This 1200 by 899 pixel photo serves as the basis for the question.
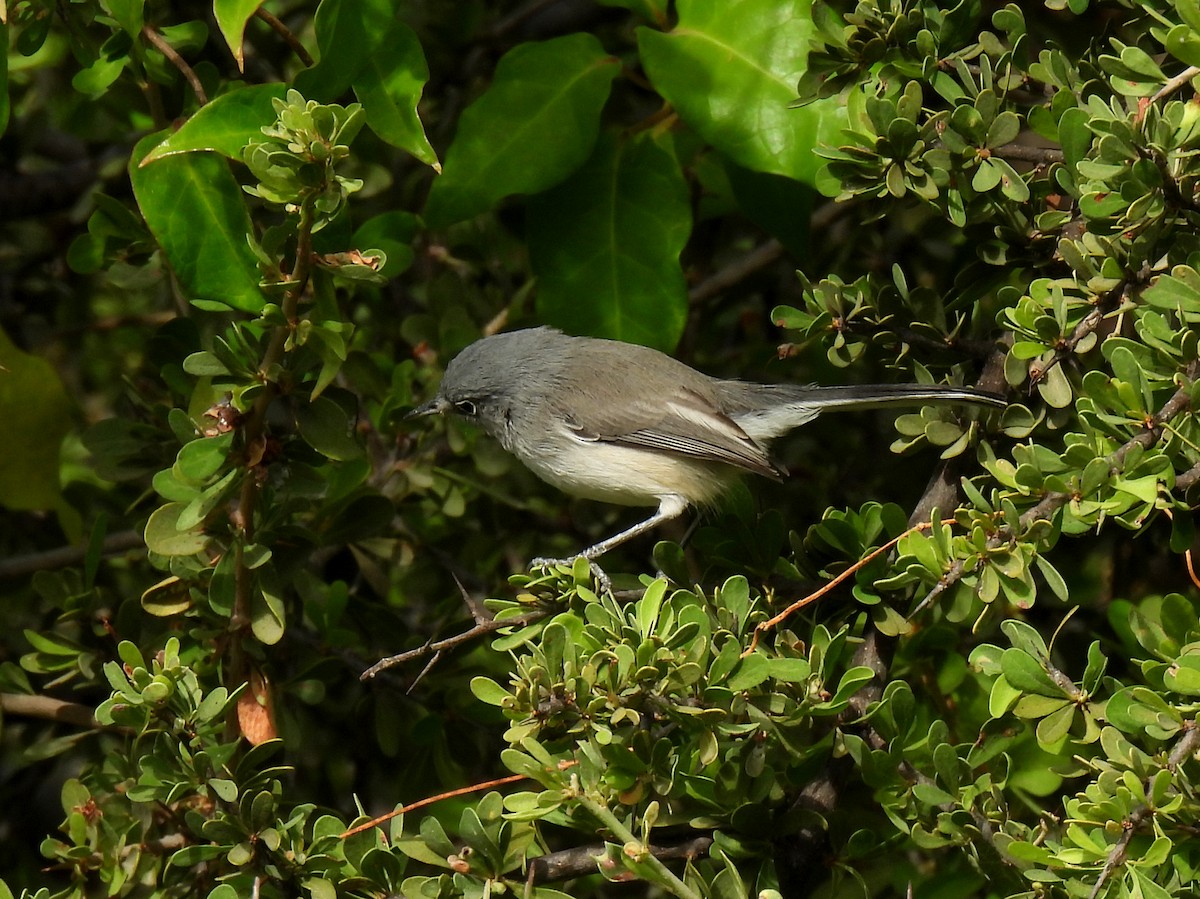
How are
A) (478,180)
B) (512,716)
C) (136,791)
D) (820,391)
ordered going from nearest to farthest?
(512,716) → (136,791) → (478,180) → (820,391)

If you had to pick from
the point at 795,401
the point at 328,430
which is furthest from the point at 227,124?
the point at 795,401

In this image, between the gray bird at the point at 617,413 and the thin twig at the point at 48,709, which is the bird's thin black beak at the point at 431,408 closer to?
the gray bird at the point at 617,413

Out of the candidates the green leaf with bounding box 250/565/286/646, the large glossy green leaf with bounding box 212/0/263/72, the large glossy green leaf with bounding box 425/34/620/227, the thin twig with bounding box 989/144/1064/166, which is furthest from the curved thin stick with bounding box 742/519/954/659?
the large glossy green leaf with bounding box 212/0/263/72

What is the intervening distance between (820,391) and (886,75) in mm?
1086

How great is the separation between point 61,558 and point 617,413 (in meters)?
1.59

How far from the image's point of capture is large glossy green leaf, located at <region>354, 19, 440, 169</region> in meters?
2.48

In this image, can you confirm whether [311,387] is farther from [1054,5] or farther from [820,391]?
[1054,5]

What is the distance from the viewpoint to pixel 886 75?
97.0 inches

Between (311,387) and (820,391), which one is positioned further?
(820,391)

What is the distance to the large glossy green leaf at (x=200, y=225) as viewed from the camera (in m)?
2.47

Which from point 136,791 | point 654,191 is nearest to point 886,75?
point 654,191

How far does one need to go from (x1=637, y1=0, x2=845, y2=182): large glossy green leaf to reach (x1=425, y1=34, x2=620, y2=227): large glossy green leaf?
0.21 m

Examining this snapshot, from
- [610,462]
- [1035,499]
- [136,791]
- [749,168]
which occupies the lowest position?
[610,462]

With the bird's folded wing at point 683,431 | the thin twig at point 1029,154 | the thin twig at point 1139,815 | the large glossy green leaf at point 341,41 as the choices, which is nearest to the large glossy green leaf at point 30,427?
the large glossy green leaf at point 341,41
